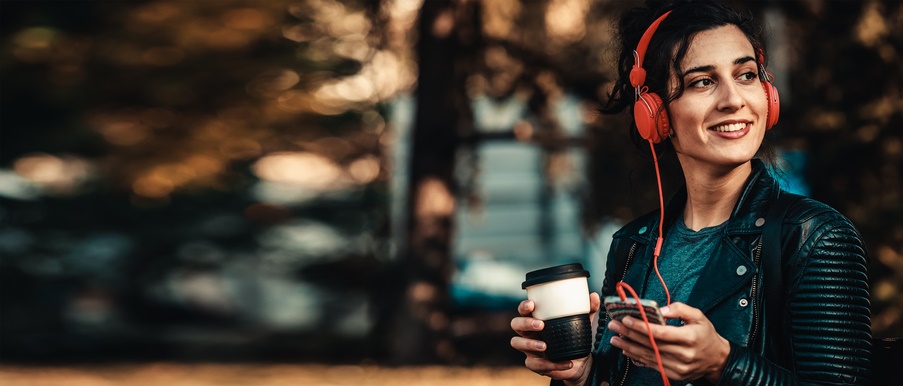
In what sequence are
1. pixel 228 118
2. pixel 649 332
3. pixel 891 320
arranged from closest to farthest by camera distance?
pixel 649 332, pixel 891 320, pixel 228 118

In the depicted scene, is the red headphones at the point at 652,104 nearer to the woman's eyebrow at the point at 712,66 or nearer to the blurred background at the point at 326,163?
the woman's eyebrow at the point at 712,66

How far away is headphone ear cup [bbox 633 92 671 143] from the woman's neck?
4.4 inches

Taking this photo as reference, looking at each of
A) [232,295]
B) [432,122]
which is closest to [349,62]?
[432,122]

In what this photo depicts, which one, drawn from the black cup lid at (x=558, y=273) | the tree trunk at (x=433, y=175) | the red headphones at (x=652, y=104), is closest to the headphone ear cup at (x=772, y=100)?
the red headphones at (x=652, y=104)

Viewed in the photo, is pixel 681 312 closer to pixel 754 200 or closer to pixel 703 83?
pixel 754 200

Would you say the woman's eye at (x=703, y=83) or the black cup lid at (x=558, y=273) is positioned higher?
the woman's eye at (x=703, y=83)

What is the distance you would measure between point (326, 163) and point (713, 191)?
46.8 feet

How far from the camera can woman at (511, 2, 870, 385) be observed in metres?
1.97

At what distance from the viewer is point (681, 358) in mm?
1898

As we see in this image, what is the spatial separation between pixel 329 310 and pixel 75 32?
6.32 meters

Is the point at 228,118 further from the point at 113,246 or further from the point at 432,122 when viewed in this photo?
the point at 113,246

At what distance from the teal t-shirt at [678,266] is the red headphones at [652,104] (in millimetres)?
239

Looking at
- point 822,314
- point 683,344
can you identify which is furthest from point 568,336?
point 822,314

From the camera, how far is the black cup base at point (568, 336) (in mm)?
2285
